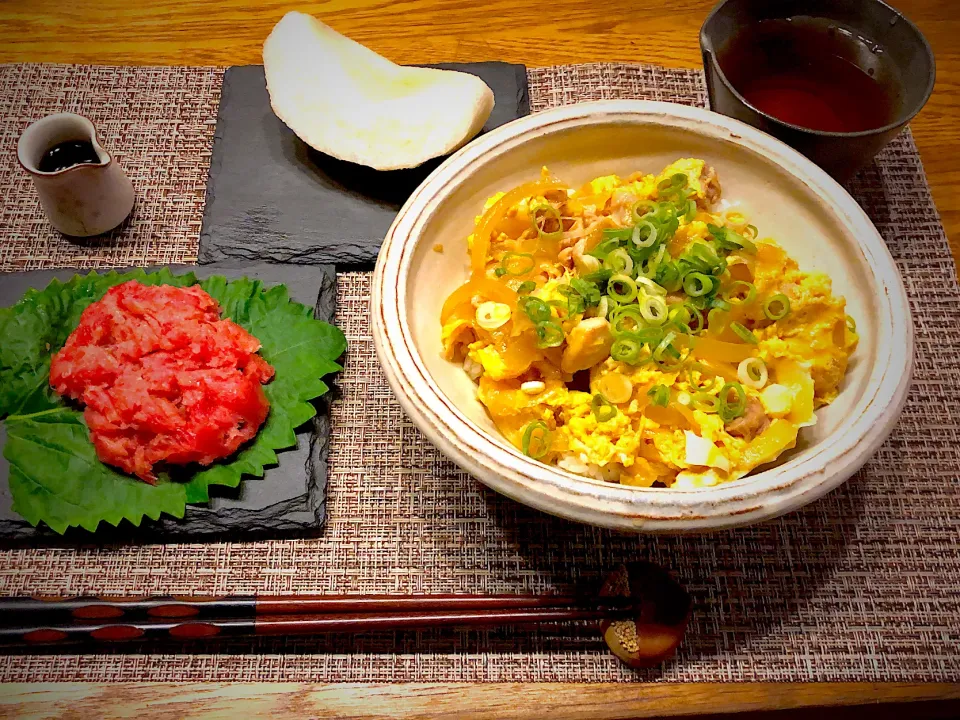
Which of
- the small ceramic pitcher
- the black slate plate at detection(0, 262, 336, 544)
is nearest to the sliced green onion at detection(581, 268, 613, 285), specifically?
the black slate plate at detection(0, 262, 336, 544)

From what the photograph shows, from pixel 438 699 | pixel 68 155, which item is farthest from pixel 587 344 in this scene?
pixel 68 155

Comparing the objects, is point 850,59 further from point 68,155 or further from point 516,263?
point 68,155

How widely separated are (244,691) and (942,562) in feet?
5.95

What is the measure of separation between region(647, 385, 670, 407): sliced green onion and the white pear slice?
1119 mm

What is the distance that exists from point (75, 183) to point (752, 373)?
2013 mm

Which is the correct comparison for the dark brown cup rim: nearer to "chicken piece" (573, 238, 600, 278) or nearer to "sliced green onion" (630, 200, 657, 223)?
"sliced green onion" (630, 200, 657, 223)

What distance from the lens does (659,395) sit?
158cm

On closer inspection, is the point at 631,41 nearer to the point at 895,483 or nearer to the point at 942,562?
the point at 895,483

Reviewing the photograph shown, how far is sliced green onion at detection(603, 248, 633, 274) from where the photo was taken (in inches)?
67.9

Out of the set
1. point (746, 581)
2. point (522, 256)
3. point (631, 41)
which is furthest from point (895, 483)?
point (631, 41)

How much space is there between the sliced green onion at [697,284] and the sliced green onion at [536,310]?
1.14ft

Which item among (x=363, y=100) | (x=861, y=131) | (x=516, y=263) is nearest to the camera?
(x=516, y=263)

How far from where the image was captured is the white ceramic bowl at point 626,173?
4.61ft

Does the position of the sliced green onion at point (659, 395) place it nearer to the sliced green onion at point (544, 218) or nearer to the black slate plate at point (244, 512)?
the sliced green onion at point (544, 218)
